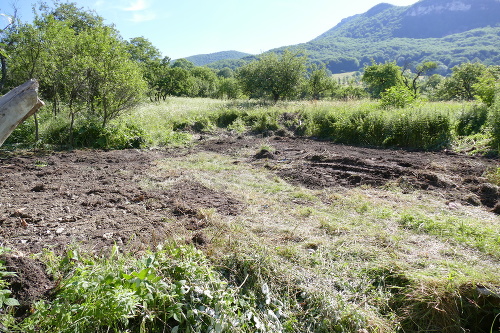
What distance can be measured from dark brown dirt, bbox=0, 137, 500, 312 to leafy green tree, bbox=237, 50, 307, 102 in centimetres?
1292

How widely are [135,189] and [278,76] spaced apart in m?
18.0

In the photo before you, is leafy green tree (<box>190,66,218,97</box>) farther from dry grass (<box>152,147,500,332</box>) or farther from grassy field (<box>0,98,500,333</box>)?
grassy field (<box>0,98,500,333</box>)

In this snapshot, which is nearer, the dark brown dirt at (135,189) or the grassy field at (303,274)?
the grassy field at (303,274)

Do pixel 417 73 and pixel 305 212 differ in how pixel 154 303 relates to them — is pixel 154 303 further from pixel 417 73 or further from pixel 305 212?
pixel 417 73

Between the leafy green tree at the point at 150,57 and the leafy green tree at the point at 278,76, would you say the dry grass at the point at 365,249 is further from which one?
the leafy green tree at the point at 150,57

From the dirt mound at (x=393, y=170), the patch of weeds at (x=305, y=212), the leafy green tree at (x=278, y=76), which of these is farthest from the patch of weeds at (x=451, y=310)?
the leafy green tree at (x=278, y=76)

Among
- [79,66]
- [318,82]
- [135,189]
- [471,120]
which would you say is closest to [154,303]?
[135,189]

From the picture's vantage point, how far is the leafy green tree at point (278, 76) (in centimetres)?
2080

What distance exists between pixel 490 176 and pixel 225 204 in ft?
18.1

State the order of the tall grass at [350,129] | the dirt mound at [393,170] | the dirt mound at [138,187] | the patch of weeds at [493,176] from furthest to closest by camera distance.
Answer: the tall grass at [350,129], the patch of weeds at [493,176], the dirt mound at [393,170], the dirt mound at [138,187]

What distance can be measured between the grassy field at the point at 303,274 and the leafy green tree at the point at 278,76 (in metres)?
17.2

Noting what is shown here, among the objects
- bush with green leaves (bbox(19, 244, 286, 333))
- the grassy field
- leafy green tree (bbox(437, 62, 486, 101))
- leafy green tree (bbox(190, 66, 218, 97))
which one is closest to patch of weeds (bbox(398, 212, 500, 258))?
the grassy field

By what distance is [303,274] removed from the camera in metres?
2.58

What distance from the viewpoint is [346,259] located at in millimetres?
2902
